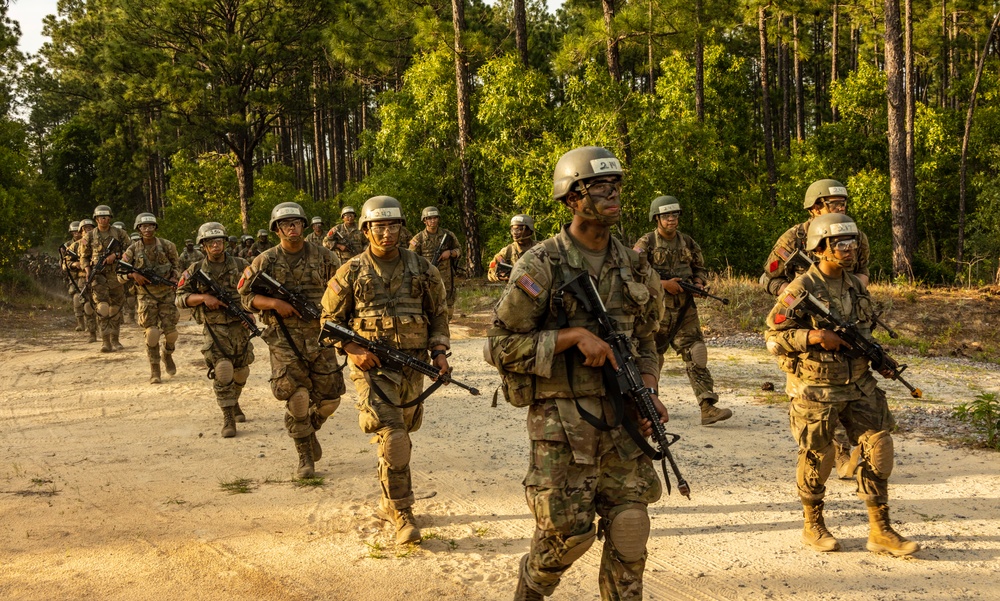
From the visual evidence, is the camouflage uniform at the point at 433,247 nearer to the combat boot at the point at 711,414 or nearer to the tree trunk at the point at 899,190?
the combat boot at the point at 711,414

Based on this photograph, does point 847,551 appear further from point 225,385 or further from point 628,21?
point 628,21

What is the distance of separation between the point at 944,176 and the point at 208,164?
30.1 meters

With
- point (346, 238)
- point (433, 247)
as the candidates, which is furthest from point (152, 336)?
point (346, 238)

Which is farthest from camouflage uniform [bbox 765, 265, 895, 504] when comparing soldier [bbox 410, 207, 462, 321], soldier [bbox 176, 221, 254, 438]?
soldier [bbox 410, 207, 462, 321]

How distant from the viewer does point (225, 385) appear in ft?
28.1

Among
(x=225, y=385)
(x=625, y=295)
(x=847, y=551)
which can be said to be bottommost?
(x=847, y=551)

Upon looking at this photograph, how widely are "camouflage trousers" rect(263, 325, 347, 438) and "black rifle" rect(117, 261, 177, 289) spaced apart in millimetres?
4831

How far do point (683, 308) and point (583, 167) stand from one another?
485 centimetres

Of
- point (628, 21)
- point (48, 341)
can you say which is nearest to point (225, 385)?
point (48, 341)

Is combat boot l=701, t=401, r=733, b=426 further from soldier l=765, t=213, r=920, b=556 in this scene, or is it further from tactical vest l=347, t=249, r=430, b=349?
tactical vest l=347, t=249, r=430, b=349

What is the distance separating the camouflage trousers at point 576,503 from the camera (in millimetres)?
3557

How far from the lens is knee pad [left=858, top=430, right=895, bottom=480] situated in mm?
4777

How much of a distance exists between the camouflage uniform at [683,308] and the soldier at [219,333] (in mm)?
4401

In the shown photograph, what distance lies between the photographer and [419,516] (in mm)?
5879
